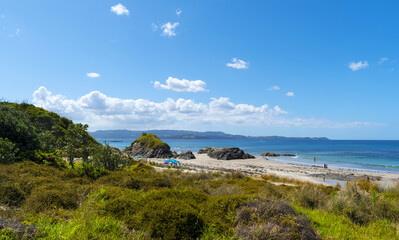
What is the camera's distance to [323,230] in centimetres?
479

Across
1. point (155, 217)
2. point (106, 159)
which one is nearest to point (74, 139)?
point (106, 159)

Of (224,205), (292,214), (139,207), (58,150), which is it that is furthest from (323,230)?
(58,150)

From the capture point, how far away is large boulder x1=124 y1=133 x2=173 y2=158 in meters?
46.7

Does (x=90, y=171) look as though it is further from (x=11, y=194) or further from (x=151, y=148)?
(x=151, y=148)

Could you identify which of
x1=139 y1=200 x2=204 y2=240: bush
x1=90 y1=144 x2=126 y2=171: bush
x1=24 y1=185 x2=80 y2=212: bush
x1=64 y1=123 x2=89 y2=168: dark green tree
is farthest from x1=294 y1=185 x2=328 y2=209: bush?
x1=64 y1=123 x2=89 y2=168: dark green tree

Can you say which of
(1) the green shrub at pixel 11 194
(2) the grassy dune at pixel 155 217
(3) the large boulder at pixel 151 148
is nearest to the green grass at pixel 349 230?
(2) the grassy dune at pixel 155 217

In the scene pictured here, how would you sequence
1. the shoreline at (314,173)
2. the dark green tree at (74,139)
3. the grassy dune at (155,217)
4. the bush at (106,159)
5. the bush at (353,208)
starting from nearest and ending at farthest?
the grassy dune at (155,217) < the bush at (353,208) < the dark green tree at (74,139) < the bush at (106,159) < the shoreline at (314,173)

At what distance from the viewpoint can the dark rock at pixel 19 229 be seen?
2.85m

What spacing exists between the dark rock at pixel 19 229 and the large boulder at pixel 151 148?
4317 centimetres

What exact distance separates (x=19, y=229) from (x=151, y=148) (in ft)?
151

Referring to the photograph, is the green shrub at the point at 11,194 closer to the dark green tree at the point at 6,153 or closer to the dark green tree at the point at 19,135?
the dark green tree at the point at 6,153

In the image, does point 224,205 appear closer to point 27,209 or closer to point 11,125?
point 27,209

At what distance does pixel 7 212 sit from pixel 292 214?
5361 millimetres

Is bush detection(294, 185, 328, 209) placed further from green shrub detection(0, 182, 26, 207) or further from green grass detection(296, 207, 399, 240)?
green shrub detection(0, 182, 26, 207)
